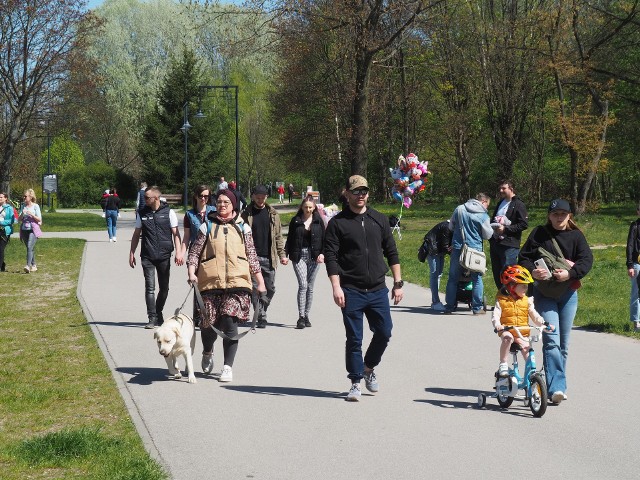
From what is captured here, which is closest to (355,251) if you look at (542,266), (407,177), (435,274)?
(542,266)

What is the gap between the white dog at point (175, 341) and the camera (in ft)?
29.2

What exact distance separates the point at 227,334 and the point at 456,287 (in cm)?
579

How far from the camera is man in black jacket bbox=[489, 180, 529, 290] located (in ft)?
44.3

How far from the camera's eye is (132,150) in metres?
84.5

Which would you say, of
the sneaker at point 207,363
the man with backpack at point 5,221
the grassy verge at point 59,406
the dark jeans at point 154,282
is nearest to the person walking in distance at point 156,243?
the dark jeans at point 154,282

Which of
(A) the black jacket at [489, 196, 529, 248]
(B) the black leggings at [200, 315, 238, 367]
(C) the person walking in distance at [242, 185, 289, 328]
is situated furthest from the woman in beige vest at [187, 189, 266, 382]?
(A) the black jacket at [489, 196, 529, 248]

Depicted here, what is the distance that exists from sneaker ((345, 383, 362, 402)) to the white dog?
1.57 meters

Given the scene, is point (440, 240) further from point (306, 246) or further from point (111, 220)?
point (111, 220)

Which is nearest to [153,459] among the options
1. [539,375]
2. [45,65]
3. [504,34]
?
[539,375]

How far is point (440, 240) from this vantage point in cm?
1500

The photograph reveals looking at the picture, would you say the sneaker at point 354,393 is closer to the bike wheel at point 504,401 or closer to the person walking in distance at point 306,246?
the bike wheel at point 504,401

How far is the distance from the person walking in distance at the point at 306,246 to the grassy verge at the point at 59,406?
2683mm

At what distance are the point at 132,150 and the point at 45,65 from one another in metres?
35.2

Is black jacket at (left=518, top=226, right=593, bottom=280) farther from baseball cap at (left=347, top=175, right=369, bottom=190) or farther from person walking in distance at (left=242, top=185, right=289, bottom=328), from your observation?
person walking in distance at (left=242, top=185, right=289, bottom=328)
